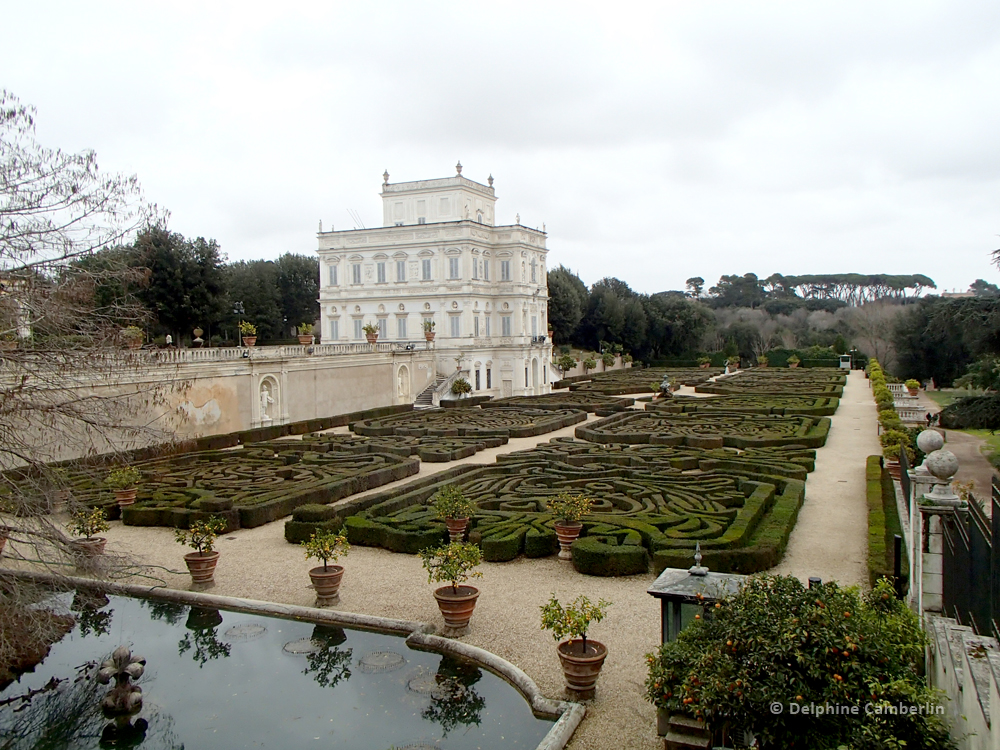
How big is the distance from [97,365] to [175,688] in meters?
4.09

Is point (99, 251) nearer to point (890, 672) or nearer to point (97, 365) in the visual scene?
point (97, 365)

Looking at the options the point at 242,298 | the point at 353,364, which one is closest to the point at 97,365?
the point at 353,364

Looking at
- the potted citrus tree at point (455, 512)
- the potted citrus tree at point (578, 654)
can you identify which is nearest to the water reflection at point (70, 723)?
the potted citrus tree at point (578, 654)

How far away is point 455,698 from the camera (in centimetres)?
877

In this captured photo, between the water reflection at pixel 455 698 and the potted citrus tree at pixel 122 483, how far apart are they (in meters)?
10.3

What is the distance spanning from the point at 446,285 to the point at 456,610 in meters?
37.8

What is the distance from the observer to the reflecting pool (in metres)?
8.15

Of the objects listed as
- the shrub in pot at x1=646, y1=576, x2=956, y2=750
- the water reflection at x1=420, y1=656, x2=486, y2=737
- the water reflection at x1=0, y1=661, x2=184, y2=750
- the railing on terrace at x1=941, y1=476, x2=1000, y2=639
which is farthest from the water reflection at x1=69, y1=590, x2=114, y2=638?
the railing on terrace at x1=941, y1=476, x2=1000, y2=639

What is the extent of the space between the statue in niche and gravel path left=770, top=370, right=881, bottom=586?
67.7ft

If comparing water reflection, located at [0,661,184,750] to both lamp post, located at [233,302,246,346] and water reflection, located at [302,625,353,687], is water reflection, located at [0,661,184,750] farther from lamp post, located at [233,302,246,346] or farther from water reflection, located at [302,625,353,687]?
lamp post, located at [233,302,246,346]

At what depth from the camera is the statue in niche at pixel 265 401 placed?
30.8 meters

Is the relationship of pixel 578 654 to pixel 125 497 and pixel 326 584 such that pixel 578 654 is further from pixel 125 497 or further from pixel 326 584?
pixel 125 497

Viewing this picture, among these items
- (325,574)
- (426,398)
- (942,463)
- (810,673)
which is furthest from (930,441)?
(426,398)

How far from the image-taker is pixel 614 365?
66.6 metres
